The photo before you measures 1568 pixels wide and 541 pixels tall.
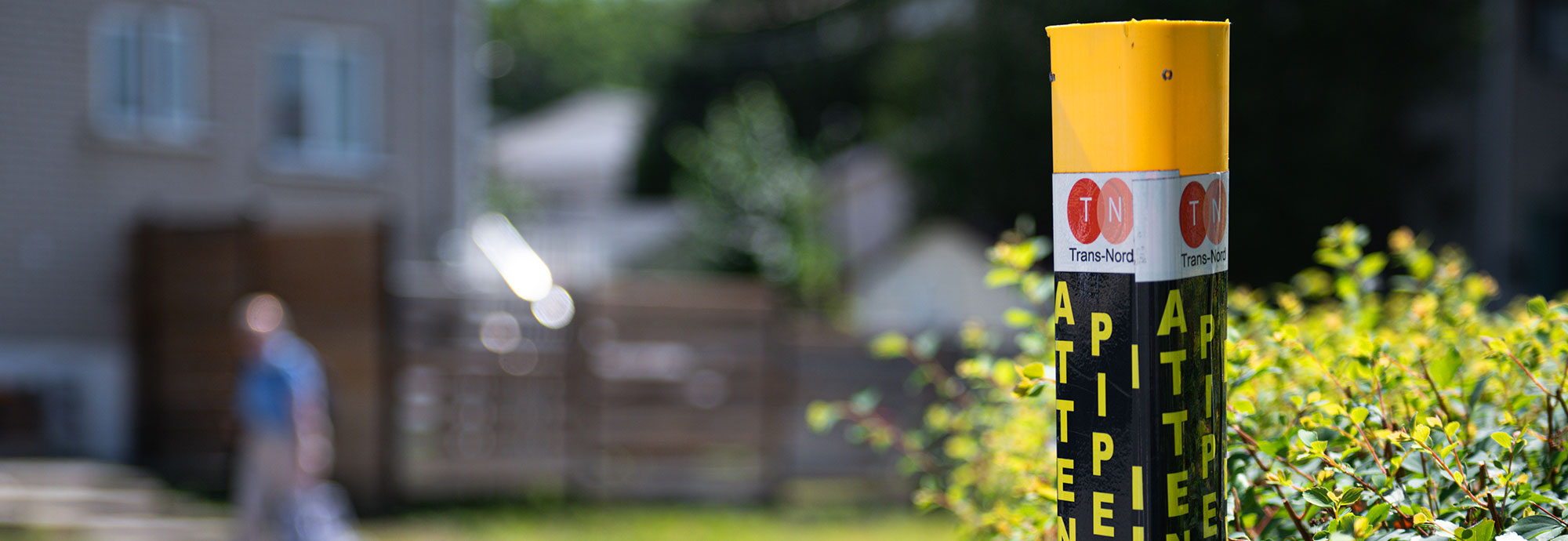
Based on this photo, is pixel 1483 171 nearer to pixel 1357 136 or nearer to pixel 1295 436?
pixel 1357 136

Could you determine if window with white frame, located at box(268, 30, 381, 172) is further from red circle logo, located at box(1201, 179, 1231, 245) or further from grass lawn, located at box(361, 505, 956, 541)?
red circle logo, located at box(1201, 179, 1231, 245)

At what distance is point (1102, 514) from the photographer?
1.73 metres

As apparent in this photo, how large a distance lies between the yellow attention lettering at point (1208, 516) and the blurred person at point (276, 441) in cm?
733

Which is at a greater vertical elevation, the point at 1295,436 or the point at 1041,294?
the point at 1041,294

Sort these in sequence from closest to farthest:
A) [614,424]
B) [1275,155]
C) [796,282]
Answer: [614,424], [1275,155], [796,282]

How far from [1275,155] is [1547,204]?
557 cm

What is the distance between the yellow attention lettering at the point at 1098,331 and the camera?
1.71 meters

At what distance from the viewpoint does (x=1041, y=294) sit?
2.77 m

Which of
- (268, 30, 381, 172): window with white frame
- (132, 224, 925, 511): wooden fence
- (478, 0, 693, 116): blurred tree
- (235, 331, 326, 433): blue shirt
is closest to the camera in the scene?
(235, 331, 326, 433): blue shirt

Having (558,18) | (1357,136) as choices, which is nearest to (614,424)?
(1357,136)

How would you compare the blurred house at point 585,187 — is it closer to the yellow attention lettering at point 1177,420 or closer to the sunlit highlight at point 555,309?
Answer: the sunlit highlight at point 555,309

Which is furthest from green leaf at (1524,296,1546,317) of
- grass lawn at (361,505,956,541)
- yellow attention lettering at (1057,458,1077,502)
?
grass lawn at (361,505,956,541)

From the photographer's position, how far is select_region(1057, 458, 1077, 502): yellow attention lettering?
1.76 metres

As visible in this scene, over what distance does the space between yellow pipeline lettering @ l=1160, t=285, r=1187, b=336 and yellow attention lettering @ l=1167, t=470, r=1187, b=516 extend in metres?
0.19
